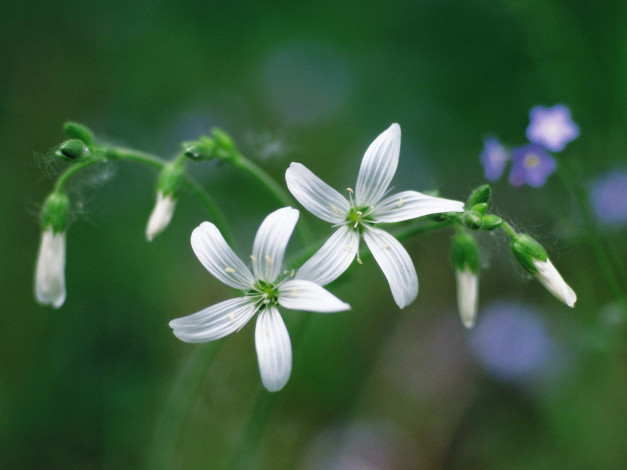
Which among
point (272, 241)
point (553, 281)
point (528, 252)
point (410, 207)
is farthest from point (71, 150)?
point (553, 281)

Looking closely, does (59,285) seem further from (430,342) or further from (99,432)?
(430,342)

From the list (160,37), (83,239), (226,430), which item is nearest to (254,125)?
(160,37)

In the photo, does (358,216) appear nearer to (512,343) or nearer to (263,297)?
(263,297)

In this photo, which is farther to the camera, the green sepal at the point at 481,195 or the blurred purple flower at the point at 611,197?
the blurred purple flower at the point at 611,197

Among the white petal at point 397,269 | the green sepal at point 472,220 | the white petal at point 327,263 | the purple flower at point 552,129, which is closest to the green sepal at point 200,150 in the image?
the white petal at point 327,263

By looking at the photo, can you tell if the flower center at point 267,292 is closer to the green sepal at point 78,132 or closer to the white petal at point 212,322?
the white petal at point 212,322
